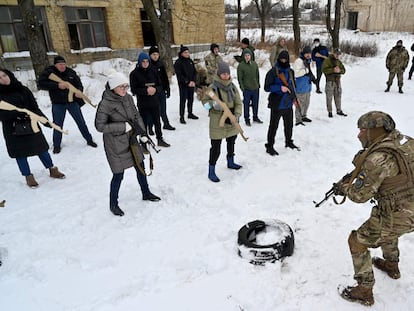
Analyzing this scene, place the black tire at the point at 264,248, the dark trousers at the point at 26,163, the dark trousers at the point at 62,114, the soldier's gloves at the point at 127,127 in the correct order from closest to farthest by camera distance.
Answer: the black tire at the point at 264,248, the soldier's gloves at the point at 127,127, the dark trousers at the point at 26,163, the dark trousers at the point at 62,114

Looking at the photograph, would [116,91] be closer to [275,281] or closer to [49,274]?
[49,274]

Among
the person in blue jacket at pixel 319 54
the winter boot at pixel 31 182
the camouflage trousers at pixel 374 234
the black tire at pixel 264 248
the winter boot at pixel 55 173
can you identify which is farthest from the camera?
the person in blue jacket at pixel 319 54

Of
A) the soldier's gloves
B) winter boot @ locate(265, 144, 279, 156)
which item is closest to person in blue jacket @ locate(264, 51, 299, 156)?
winter boot @ locate(265, 144, 279, 156)

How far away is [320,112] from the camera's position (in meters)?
8.03

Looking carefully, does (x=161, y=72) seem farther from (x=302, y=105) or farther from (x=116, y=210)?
(x=116, y=210)

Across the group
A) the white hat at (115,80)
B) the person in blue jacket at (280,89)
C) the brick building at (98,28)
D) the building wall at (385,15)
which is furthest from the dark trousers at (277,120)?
→ the building wall at (385,15)

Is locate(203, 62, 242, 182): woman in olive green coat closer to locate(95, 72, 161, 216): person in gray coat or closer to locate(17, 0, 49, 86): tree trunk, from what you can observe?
locate(95, 72, 161, 216): person in gray coat

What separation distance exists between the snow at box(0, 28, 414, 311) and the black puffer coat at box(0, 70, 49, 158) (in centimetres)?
64

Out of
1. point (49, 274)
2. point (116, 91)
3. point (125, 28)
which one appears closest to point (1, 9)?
point (125, 28)

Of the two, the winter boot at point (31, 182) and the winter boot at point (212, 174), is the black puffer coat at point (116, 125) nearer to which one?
the winter boot at point (212, 174)

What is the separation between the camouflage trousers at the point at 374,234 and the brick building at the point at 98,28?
→ 1423cm

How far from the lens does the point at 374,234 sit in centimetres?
239

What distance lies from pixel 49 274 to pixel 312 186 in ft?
11.4

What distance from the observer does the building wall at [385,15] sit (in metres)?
27.6
